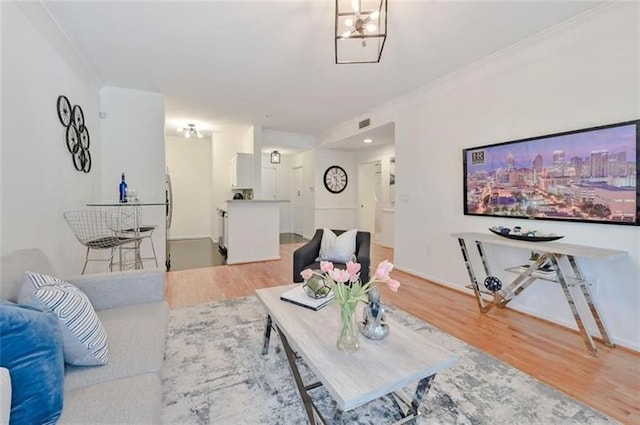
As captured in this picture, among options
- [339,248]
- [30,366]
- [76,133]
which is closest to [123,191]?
[76,133]

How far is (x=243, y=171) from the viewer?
5.84 metres

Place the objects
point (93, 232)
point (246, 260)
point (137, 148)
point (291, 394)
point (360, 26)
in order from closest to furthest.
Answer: point (291, 394) < point (360, 26) < point (93, 232) < point (137, 148) < point (246, 260)

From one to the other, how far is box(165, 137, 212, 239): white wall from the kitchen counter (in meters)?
3.02

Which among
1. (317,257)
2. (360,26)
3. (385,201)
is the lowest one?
(317,257)

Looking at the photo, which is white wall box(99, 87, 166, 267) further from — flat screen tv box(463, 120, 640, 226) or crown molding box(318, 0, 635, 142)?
flat screen tv box(463, 120, 640, 226)

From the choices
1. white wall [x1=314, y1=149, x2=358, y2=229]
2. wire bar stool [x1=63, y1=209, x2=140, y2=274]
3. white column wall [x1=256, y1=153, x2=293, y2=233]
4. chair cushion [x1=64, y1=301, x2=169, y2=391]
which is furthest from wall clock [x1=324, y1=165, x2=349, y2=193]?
chair cushion [x1=64, y1=301, x2=169, y2=391]

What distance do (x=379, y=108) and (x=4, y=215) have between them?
4.49m

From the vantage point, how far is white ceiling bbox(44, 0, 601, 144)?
2.28 m

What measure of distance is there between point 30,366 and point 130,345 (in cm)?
51

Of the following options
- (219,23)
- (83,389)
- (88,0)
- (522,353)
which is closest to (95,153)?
(88,0)

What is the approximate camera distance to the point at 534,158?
2719 millimetres

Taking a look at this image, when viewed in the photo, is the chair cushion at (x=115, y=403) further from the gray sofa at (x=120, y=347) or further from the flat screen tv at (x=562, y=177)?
the flat screen tv at (x=562, y=177)

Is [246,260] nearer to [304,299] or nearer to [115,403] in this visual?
[304,299]

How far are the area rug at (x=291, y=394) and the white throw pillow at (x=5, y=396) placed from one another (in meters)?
0.84
